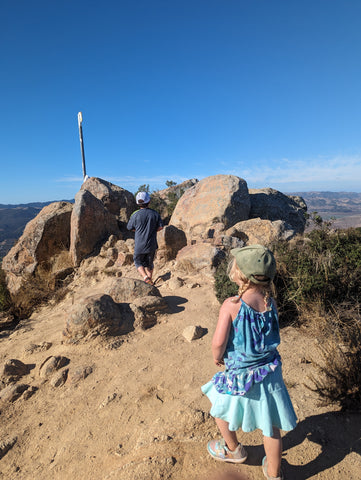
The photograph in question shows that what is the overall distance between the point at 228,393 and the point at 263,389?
224mm

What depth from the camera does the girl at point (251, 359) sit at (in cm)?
173

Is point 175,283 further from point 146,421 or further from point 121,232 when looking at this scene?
point 121,232

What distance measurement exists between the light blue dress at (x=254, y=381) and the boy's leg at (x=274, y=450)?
10cm

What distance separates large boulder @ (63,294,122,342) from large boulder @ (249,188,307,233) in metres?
6.40

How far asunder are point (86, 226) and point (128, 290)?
4139 millimetres

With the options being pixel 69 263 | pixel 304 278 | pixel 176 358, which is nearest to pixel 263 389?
pixel 176 358

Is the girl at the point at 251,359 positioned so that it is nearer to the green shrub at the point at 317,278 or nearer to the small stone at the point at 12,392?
the green shrub at the point at 317,278

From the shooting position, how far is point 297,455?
7.22 feet

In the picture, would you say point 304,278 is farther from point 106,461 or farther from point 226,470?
point 106,461

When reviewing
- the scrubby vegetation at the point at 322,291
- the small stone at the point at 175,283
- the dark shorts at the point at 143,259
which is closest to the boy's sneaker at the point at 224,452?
the scrubby vegetation at the point at 322,291

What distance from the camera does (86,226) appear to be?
8.31 metres

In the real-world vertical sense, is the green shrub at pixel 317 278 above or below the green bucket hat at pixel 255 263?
below

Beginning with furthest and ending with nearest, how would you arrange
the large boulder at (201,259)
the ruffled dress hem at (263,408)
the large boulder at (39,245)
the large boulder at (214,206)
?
the large boulder at (39,245) < the large boulder at (214,206) < the large boulder at (201,259) < the ruffled dress hem at (263,408)

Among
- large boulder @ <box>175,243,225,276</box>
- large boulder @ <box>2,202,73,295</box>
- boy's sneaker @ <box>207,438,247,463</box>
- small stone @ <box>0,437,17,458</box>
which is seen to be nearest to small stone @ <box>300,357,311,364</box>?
boy's sneaker @ <box>207,438,247,463</box>
